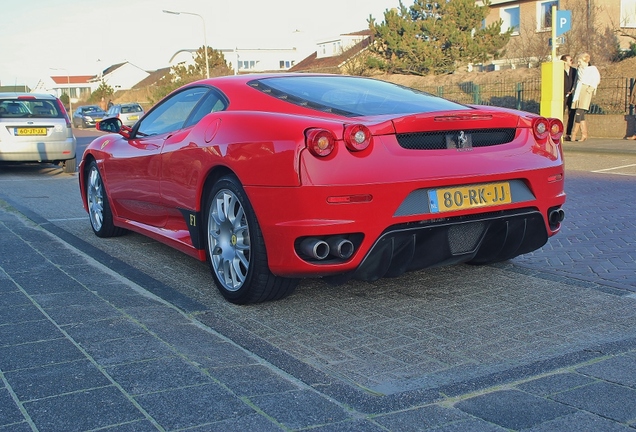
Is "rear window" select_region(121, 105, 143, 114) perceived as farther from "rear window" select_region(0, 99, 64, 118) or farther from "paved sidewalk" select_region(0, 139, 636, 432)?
"paved sidewalk" select_region(0, 139, 636, 432)

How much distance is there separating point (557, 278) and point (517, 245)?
2.00ft

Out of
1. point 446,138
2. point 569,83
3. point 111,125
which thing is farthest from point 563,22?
point 446,138

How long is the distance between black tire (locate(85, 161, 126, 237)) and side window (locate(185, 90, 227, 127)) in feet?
5.91

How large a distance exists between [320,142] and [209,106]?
1.51 m

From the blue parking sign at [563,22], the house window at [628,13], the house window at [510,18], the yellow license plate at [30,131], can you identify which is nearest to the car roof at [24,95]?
the yellow license plate at [30,131]

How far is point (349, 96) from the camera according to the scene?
5074 millimetres

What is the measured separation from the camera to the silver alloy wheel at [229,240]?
466 centimetres

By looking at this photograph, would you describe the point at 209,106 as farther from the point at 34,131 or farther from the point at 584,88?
the point at 584,88

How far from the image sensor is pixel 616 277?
528 centimetres

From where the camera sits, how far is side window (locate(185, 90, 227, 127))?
17.3 feet

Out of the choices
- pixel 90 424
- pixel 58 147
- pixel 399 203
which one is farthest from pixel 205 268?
pixel 58 147

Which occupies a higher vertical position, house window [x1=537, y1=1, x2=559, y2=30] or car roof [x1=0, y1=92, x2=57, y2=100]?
house window [x1=537, y1=1, x2=559, y2=30]

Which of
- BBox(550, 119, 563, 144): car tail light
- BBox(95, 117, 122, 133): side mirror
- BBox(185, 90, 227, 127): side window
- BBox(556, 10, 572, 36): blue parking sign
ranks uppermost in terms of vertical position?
BBox(556, 10, 572, 36): blue parking sign

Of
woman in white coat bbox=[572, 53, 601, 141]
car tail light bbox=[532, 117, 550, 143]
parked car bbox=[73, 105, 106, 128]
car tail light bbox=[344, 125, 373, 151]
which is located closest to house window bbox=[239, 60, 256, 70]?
parked car bbox=[73, 105, 106, 128]
